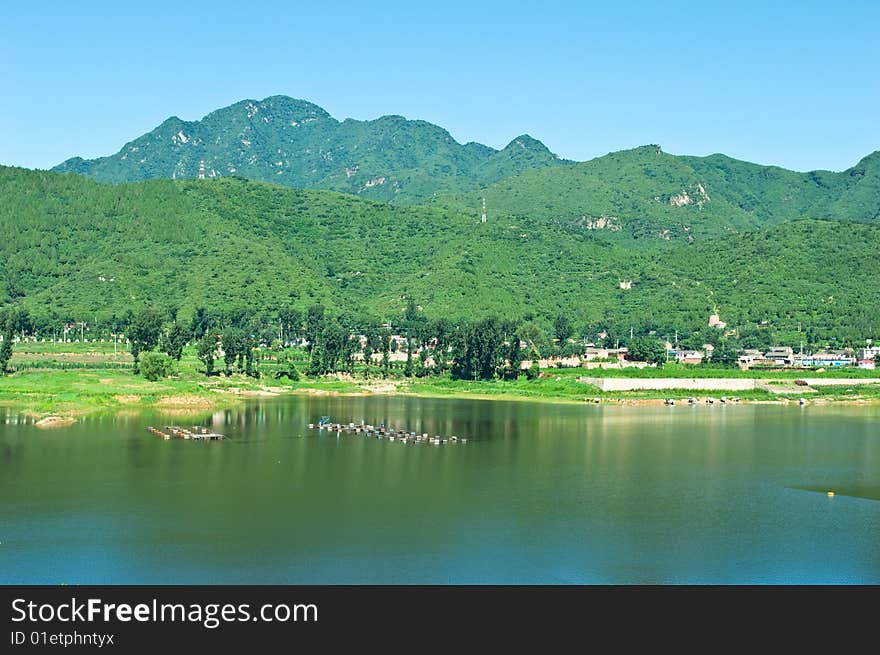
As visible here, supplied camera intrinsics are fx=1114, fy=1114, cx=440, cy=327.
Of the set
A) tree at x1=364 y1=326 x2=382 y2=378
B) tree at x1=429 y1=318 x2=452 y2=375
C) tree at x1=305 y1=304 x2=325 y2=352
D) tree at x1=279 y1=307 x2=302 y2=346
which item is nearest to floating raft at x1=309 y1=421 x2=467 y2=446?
tree at x1=429 y1=318 x2=452 y2=375

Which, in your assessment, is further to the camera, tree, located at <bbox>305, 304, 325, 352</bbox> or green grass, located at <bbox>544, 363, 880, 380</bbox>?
tree, located at <bbox>305, 304, 325, 352</bbox>

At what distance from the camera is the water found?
108ft

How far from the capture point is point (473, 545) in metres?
35.4

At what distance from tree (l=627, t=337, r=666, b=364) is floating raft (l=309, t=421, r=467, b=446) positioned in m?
47.7

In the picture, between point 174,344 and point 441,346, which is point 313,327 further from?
point 174,344

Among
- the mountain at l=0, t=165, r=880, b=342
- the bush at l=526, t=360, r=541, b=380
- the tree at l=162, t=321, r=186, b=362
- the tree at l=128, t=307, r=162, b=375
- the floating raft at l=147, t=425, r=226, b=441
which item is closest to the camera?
the floating raft at l=147, t=425, r=226, b=441

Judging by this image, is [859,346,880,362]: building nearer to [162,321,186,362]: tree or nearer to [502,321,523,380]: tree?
[502,321,523,380]: tree

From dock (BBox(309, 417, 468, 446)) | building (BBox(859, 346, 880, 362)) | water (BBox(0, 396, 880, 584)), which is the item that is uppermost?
building (BBox(859, 346, 880, 362))

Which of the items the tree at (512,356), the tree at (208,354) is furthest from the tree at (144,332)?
the tree at (512,356)

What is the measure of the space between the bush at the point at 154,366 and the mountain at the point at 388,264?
4498cm

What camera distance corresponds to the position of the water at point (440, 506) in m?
32.8

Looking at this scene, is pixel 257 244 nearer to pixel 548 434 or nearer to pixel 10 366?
pixel 10 366

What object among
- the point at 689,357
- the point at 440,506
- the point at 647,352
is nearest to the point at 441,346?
the point at 647,352

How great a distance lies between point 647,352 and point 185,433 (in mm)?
60187
